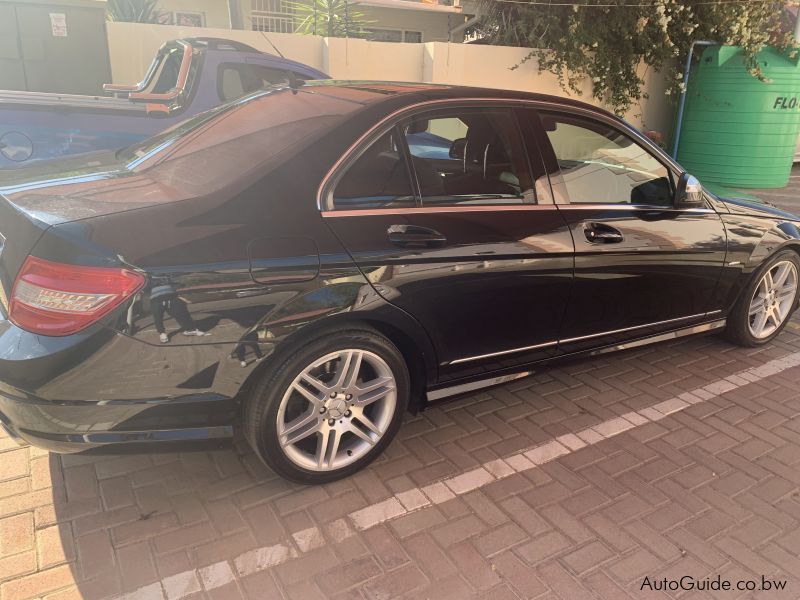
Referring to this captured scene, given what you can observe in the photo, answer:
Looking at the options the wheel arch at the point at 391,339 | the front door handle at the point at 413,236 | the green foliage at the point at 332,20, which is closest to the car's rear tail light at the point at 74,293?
the wheel arch at the point at 391,339

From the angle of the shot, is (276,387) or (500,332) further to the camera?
(500,332)

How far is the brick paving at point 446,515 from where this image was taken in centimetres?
229

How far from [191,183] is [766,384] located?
3640 millimetres

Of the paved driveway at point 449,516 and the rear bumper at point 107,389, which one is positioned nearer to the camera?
the rear bumper at point 107,389

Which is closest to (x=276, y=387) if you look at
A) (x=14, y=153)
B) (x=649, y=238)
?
(x=649, y=238)

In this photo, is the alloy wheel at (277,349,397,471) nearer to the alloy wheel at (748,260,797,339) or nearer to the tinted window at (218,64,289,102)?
the alloy wheel at (748,260,797,339)

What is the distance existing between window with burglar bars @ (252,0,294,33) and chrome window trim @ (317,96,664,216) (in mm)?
13463

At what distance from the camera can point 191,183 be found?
2.53 meters

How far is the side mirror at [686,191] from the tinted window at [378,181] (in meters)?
1.76

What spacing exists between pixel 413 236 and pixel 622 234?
1.31 metres

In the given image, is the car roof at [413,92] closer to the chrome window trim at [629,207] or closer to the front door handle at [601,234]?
the chrome window trim at [629,207]

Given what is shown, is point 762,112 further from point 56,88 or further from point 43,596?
point 43,596

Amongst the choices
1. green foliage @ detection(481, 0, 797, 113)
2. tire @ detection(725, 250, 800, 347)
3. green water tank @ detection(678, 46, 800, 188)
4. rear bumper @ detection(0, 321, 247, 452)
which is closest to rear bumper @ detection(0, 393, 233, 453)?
rear bumper @ detection(0, 321, 247, 452)

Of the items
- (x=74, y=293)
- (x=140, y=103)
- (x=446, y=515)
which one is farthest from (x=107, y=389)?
(x=140, y=103)
